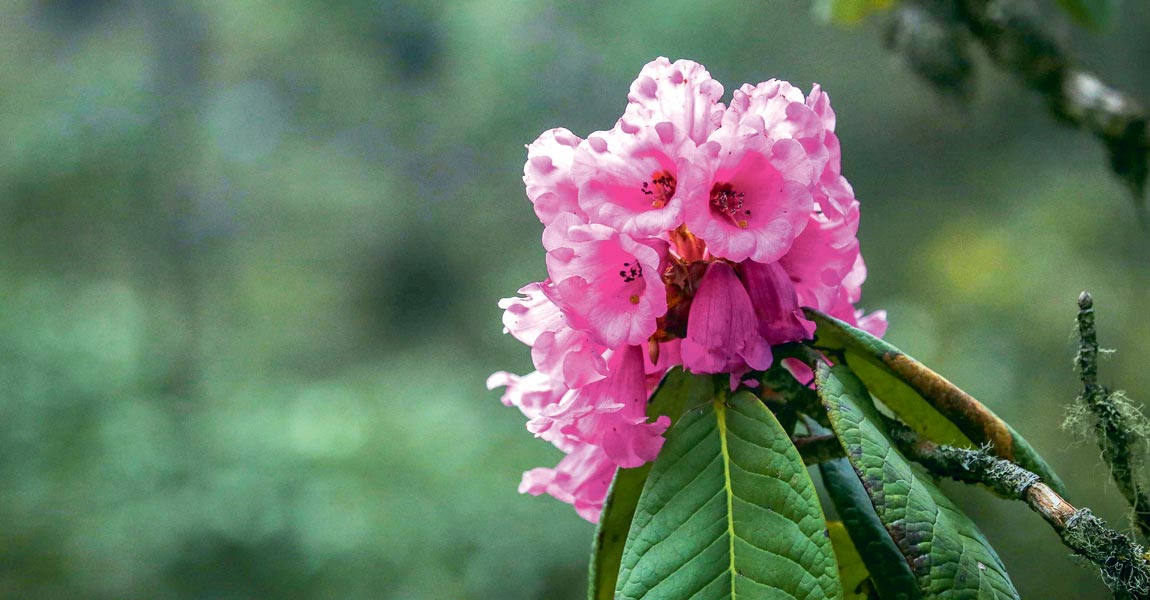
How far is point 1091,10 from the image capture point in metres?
1.18

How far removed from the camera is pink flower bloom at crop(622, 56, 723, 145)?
1.95ft

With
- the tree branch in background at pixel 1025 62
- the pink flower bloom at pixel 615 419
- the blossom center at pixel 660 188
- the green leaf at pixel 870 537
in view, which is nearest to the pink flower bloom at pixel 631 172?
the blossom center at pixel 660 188

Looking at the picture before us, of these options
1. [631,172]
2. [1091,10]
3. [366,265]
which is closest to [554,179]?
[631,172]

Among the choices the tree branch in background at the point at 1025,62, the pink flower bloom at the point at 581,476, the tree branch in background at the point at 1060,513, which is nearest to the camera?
the tree branch in background at the point at 1060,513

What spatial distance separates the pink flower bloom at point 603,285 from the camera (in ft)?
1.86

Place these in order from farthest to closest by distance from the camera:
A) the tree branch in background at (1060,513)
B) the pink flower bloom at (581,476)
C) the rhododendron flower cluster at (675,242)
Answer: the pink flower bloom at (581,476)
the rhododendron flower cluster at (675,242)
the tree branch in background at (1060,513)

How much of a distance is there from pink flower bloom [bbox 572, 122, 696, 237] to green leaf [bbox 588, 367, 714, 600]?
0.13 m

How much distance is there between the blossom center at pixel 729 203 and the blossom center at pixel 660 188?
0.03 meters

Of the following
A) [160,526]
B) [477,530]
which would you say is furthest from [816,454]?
[160,526]

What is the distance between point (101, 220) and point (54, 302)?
0.44 m

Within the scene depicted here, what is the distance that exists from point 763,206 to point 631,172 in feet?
0.30

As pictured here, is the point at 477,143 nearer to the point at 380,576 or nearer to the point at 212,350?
the point at 212,350

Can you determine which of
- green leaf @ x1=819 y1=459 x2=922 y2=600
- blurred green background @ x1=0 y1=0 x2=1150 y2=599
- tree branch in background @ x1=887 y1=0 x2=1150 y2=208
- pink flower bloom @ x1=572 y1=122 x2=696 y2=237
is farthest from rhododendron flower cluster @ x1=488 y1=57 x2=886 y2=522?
blurred green background @ x1=0 y1=0 x2=1150 y2=599

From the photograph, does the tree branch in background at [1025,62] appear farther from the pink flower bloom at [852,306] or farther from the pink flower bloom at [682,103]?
the pink flower bloom at [682,103]
